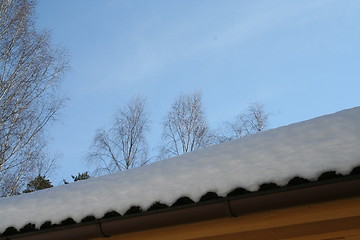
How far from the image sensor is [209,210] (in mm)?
2602

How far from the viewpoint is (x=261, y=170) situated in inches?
99.3

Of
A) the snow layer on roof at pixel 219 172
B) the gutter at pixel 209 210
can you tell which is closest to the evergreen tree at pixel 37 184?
the snow layer on roof at pixel 219 172

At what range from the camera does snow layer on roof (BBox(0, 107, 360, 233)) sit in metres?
2.40

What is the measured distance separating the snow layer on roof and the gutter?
0.06 metres

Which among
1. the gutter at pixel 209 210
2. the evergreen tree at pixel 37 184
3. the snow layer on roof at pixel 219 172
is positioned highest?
the evergreen tree at pixel 37 184

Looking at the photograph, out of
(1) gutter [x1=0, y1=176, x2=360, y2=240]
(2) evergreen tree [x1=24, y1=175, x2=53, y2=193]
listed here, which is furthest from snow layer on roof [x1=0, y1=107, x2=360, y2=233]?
(2) evergreen tree [x1=24, y1=175, x2=53, y2=193]

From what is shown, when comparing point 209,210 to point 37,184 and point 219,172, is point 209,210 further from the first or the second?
point 37,184

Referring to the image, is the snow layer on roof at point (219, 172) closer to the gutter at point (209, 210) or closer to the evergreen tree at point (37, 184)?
the gutter at point (209, 210)

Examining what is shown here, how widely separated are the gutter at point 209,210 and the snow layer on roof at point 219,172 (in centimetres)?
6

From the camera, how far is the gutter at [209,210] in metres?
2.29

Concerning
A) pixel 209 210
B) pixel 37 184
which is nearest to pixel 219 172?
pixel 209 210

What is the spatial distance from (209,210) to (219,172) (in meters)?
0.29

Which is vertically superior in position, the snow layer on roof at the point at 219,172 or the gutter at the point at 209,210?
the snow layer on roof at the point at 219,172

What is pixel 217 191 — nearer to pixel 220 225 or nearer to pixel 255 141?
pixel 220 225
